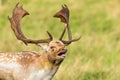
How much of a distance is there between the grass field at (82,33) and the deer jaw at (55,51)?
1.91 metres

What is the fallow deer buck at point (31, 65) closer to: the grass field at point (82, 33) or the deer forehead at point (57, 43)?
the deer forehead at point (57, 43)

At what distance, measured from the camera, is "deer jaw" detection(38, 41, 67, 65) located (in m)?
5.41

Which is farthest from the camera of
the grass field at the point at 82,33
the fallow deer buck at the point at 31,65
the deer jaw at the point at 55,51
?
the grass field at the point at 82,33

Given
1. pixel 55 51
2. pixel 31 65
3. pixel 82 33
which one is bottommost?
pixel 82 33

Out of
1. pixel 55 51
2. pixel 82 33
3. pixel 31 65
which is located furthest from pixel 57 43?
pixel 82 33

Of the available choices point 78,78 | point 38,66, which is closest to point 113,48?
point 78,78

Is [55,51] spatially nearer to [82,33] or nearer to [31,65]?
[31,65]

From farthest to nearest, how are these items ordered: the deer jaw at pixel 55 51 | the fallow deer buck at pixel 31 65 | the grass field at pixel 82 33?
the grass field at pixel 82 33
the fallow deer buck at pixel 31 65
the deer jaw at pixel 55 51

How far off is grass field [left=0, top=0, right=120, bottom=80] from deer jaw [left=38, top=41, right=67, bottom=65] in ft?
6.28

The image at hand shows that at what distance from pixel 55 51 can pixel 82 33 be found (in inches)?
211

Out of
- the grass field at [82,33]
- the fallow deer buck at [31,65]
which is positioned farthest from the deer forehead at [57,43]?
the grass field at [82,33]

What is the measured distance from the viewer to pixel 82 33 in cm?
1077

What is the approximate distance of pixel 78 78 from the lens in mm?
7578

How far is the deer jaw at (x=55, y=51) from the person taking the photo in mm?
5406
